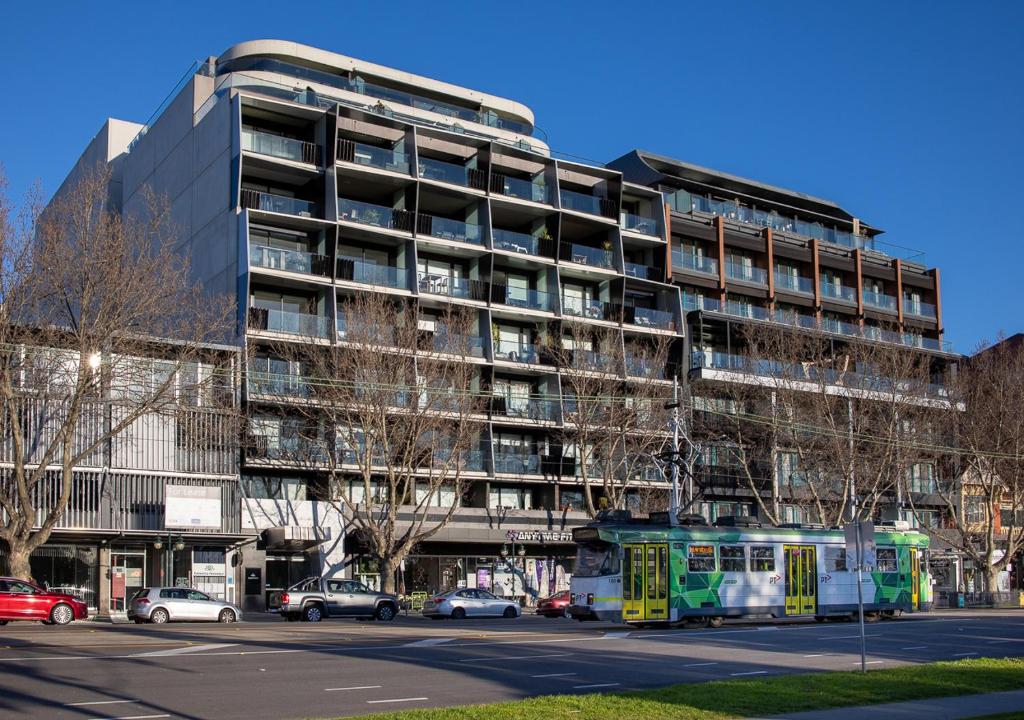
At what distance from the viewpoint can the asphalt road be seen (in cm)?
1639

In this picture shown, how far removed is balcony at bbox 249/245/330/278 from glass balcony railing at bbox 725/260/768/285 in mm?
27369

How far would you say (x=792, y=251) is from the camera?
73.4 meters

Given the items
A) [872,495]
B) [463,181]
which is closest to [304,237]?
[463,181]

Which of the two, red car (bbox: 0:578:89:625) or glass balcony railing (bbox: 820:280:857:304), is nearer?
red car (bbox: 0:578:89:625)

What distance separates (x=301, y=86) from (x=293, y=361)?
820 inches

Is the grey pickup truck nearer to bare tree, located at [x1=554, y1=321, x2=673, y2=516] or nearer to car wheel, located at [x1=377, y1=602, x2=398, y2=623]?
car wheel, located at [x1=377, y1=602, x2=398, y2=623]

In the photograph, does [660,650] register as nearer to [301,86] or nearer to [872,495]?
[872,495]

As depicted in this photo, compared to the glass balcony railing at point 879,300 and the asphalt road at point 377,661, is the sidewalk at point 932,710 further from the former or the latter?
the glass balcony railing at point 879,300

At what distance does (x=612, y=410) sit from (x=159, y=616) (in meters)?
23.6

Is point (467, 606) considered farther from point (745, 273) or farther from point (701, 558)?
point (745, 273)

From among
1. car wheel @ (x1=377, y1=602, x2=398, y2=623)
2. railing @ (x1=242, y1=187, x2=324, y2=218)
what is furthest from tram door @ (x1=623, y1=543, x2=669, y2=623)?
railing @ (x1=242, y1=187, x2=324, y2=218)

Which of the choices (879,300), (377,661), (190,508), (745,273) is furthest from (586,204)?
(377,661)

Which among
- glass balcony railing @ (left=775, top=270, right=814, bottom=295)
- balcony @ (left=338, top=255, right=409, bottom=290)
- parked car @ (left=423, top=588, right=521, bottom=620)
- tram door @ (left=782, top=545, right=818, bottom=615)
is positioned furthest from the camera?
glass balcony railing @ (left=775, top=270, right=814, bottom=295)

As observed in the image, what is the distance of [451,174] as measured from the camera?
5962 centimetres
